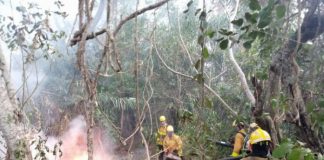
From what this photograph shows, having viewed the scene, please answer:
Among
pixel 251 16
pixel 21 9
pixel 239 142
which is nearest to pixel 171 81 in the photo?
pixel 239 142

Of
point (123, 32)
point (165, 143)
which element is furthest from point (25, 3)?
A: point (123, 32)

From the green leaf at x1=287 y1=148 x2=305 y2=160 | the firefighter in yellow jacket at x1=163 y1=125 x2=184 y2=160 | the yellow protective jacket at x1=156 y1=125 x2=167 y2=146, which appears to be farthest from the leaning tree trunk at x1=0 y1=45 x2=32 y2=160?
the yellow protective jacket at x1=156 y1=125 x2=167 y2=146

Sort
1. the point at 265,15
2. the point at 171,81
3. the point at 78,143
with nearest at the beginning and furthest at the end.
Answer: the point at 265,15 → the point at 78,143 → the point at 171,81

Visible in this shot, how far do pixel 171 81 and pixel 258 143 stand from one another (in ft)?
25.8

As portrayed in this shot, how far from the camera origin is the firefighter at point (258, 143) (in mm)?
5164

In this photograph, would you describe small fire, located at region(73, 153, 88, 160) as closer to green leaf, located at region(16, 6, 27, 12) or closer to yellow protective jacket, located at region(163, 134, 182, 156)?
yellow protective jacket, located at region(163, 134, 182, 156)

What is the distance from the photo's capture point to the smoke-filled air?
90.7 inches

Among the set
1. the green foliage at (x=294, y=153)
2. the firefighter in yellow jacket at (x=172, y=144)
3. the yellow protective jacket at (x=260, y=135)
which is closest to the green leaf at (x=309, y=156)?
the green foliage at (x=294, y=153)

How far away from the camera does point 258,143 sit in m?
5.39

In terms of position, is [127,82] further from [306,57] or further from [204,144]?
[306,57]

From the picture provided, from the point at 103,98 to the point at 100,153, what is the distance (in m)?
2.11

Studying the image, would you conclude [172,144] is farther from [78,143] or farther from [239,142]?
[78,143]

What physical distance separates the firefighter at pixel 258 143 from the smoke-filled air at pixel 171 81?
0.06 feet

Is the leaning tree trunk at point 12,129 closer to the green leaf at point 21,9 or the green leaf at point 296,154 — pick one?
the green leaf at point 21,9
